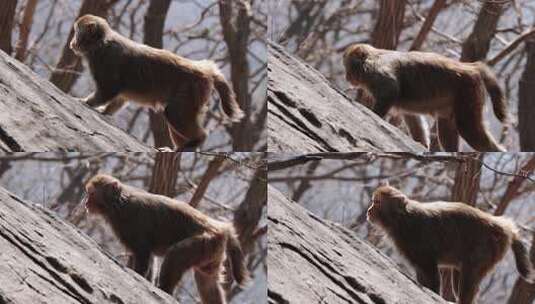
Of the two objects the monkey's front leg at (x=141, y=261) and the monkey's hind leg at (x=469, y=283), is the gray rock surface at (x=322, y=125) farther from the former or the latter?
the monkey's front leg at (x=141, y=261)

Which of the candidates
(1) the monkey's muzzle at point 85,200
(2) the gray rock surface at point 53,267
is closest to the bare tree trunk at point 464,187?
(2) the gray rock surface at point 53,267

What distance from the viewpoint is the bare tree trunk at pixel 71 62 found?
597 centimetres

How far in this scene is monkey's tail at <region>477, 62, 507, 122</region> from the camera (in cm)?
511

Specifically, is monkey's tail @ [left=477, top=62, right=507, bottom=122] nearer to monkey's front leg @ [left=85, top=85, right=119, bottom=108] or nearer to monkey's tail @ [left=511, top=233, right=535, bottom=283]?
monkey's tail @ [left=511, top=233, right=535, bottom=283]

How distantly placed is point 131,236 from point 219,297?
1.43ft

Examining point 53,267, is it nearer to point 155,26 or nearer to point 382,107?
point 382,107

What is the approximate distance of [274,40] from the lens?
17.4 feet

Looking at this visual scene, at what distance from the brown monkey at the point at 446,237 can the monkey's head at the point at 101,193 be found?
1.07 metres

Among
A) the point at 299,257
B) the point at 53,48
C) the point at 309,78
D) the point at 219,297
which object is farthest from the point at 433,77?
the point at 53,48

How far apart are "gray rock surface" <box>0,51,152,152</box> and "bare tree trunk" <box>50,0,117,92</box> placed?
88 cm

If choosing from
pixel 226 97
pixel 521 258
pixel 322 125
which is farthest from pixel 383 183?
pixel 226 97

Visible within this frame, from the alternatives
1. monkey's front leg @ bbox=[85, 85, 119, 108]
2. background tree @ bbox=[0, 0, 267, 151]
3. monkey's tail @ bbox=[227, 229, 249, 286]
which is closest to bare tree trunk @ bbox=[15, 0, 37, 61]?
background tree @ bbox=[0, 0, 267, 151]

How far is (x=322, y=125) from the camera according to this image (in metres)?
4.98

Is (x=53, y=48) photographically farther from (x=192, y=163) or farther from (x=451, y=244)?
(x=451, y=244)
